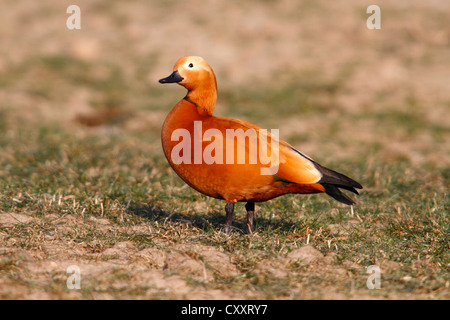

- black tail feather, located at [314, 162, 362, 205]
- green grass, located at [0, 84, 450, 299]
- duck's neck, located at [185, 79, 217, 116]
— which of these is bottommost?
green grass, located at [0, 84, 450, 299]

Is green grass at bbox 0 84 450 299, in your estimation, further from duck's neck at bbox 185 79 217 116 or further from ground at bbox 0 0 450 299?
duck's neck at bbox 185 79 217 116

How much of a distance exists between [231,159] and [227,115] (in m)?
6.56

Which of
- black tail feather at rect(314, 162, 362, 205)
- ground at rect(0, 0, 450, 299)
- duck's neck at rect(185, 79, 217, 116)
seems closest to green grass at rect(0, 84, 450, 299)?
ground at rect(0, 0, 450, 299)

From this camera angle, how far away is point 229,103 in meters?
11.4

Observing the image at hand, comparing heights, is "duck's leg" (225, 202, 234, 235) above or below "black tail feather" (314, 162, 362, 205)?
below

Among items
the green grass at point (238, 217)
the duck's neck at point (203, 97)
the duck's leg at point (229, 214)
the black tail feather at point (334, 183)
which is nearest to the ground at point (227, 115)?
the green grass at point (238, 217)

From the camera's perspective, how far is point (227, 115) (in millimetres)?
10656

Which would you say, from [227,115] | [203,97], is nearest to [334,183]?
[203,97]

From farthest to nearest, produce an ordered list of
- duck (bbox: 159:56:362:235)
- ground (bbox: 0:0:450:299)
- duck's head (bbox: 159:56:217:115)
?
1. duck's head (bbox: 159:56:217:115)
2. duck (bbox: 159:56:362:235)
3. ground (bbox: 0:0:450:299)

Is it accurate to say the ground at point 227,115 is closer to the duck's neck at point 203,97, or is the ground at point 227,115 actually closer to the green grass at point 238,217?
the green grass at point 238,217

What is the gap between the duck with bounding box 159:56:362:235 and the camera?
13.7 ft

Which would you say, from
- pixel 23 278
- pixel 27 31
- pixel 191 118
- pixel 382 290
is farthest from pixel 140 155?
pixel 27 31

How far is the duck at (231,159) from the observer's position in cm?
418

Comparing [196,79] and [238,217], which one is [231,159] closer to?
[196,79]
